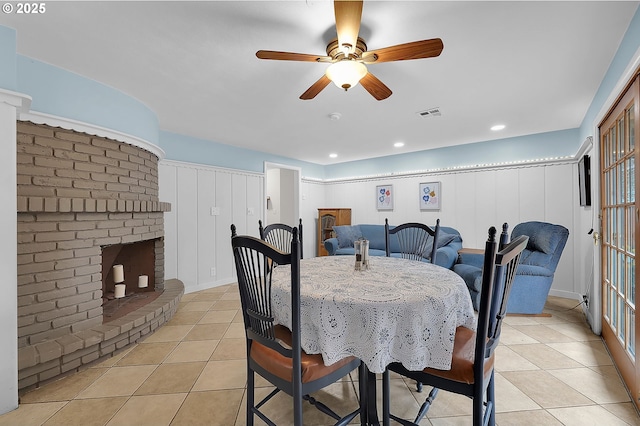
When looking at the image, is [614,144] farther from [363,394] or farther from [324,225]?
[324,225]

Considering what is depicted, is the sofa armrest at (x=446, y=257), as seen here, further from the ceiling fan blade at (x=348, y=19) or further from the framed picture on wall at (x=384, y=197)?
the ceiling fan blade at (x=348, y=19)

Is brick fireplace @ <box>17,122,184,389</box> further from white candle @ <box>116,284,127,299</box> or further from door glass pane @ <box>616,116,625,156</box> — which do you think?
door glass pane @ <box>616,116,625,156</box>

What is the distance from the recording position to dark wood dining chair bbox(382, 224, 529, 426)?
41.4 inches

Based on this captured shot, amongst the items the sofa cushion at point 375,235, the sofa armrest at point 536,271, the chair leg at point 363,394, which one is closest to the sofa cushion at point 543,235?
the sofa armrest at point 536,271

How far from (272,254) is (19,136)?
6.85ft

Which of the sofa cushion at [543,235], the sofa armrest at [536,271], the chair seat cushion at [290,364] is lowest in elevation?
the chair seat cushion at [290,364]

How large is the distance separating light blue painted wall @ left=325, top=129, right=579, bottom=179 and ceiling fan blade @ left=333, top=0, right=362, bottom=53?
3711mm

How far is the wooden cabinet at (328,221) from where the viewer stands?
5914 mm

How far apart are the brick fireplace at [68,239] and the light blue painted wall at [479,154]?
13.7ft

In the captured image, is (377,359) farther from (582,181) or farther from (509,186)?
(509,186)

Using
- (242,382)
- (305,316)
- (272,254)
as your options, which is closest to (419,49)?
(272,254)

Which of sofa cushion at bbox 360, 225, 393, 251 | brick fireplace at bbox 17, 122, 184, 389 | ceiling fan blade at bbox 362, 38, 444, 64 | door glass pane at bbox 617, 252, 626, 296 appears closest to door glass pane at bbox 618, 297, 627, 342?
door glass pane at bbox 617, 252, 626, 296

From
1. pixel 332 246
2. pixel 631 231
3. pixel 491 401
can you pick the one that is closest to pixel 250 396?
pixel 491 401

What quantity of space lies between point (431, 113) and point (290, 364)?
115 inches
